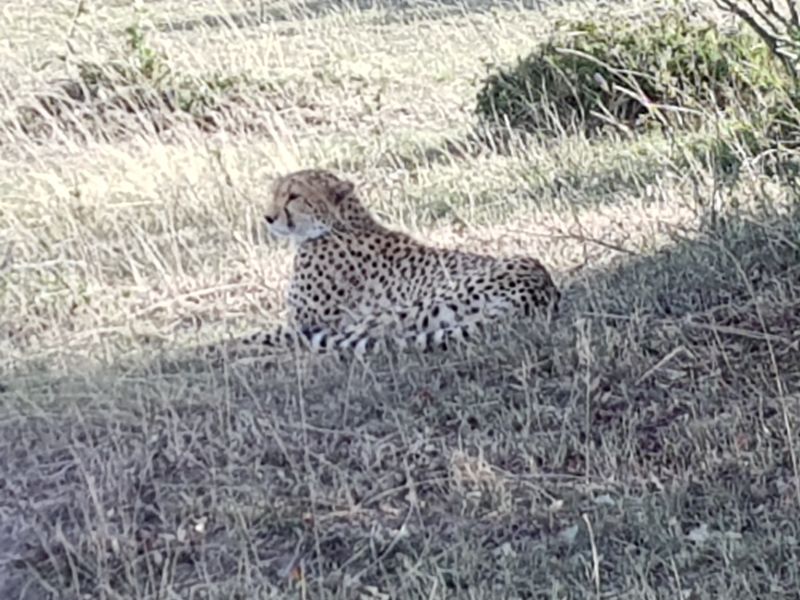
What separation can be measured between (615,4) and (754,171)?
5288 mm

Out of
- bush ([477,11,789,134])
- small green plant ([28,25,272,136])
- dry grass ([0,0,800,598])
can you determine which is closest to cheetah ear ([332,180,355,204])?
dry grass ([0,0,800,598])

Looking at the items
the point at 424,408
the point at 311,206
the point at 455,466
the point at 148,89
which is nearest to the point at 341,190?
the point at 311,206

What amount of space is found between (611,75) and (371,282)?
342 cm

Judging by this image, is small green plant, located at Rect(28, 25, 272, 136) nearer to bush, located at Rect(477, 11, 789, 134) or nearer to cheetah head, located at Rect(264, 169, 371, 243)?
bush, located at Rect(477, 11, 789, 134)

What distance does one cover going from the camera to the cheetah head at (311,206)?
6.36 m

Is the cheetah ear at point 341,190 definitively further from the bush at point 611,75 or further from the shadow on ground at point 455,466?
the bush at point 611,75

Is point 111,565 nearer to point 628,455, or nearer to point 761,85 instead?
point 628,455

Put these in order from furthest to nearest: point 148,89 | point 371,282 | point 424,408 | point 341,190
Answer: point 148,89, point 341,190, point 371,282, point 424,408

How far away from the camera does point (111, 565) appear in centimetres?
436

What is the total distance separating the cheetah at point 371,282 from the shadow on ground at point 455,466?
0.72ft

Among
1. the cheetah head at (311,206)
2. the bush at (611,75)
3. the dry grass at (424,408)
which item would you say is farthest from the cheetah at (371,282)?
the bush at (611,75)

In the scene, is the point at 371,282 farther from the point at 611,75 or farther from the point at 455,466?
the point at 611,75

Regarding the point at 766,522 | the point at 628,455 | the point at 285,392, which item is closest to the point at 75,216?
the point at 285,392

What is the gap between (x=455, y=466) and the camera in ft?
15.3
